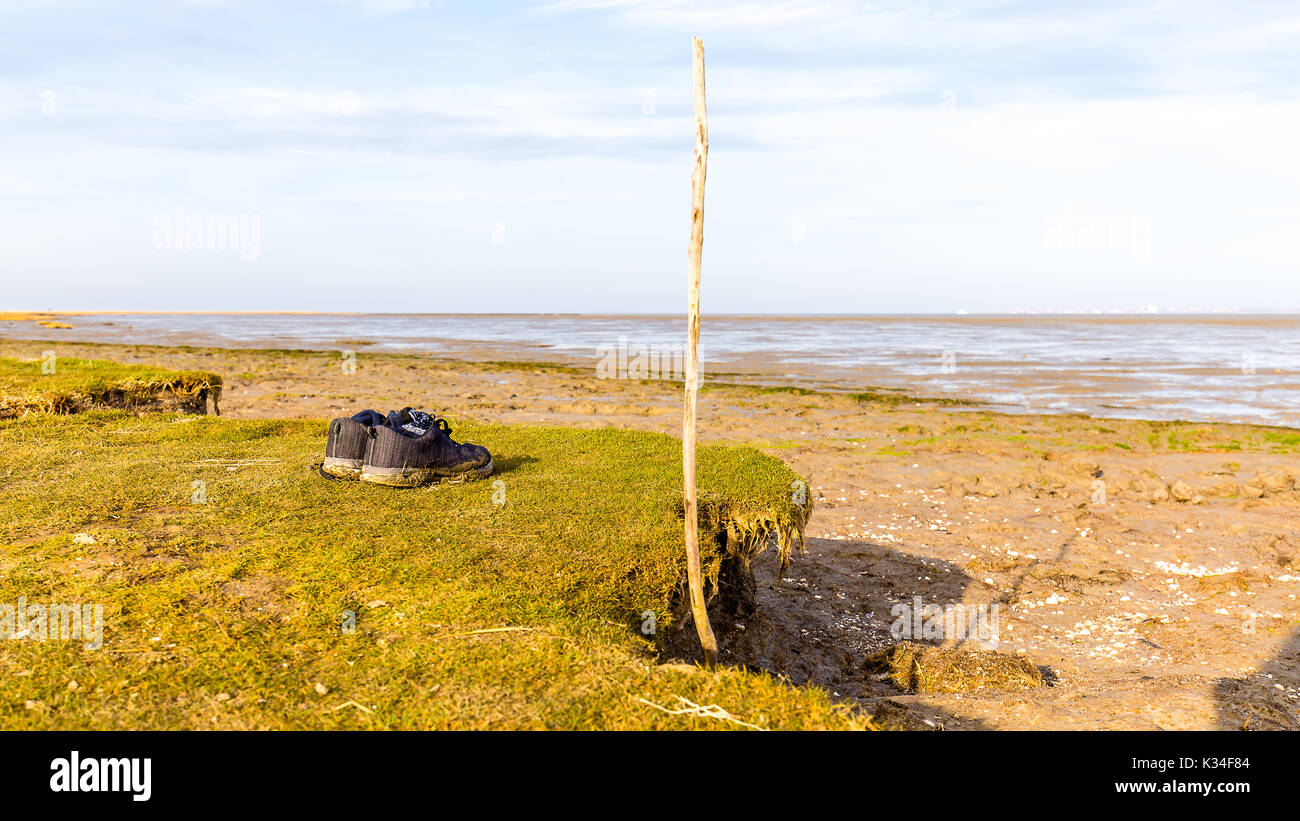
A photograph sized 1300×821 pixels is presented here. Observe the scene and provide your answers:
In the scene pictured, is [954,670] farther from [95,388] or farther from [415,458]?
[95,388]

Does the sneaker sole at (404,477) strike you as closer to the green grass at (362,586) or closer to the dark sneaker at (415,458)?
the dark sneaker at (415,458)

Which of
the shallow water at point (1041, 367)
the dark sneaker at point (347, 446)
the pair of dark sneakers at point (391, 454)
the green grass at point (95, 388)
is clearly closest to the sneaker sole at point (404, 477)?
the pair of dark sneakers at point (391, 454)

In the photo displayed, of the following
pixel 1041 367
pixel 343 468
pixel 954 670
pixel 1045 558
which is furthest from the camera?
pixel 1041 367

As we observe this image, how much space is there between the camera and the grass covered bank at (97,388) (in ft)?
36.2

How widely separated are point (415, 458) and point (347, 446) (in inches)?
Answer: 23.5

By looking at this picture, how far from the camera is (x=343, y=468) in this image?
7.31 meters

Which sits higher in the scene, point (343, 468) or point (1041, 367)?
point (1041, 367)

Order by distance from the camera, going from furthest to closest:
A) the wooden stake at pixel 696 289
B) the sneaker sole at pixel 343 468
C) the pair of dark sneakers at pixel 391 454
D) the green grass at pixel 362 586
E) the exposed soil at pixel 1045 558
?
the sneaker sole at pixel 343 468 → the pair of dark sneakers at pixel 391 454 → the exposed soil at pixel 1045 558 → the wooden stake at pixel 696 289 → the green grass at pixel 362 586

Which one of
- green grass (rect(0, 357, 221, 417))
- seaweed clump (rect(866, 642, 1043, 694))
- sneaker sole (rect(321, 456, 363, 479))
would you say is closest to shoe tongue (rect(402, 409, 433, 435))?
sneaker sole (rect(321, 456, 363, 479))

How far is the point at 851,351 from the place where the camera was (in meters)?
46.4

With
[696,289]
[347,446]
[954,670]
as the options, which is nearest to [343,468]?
[347,446]

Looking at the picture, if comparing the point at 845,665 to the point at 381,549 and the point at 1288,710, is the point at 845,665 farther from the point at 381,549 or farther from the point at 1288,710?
the point at 381,549

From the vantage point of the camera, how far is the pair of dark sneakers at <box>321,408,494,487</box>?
7168mm

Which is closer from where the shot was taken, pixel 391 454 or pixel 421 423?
pixel 391 454
